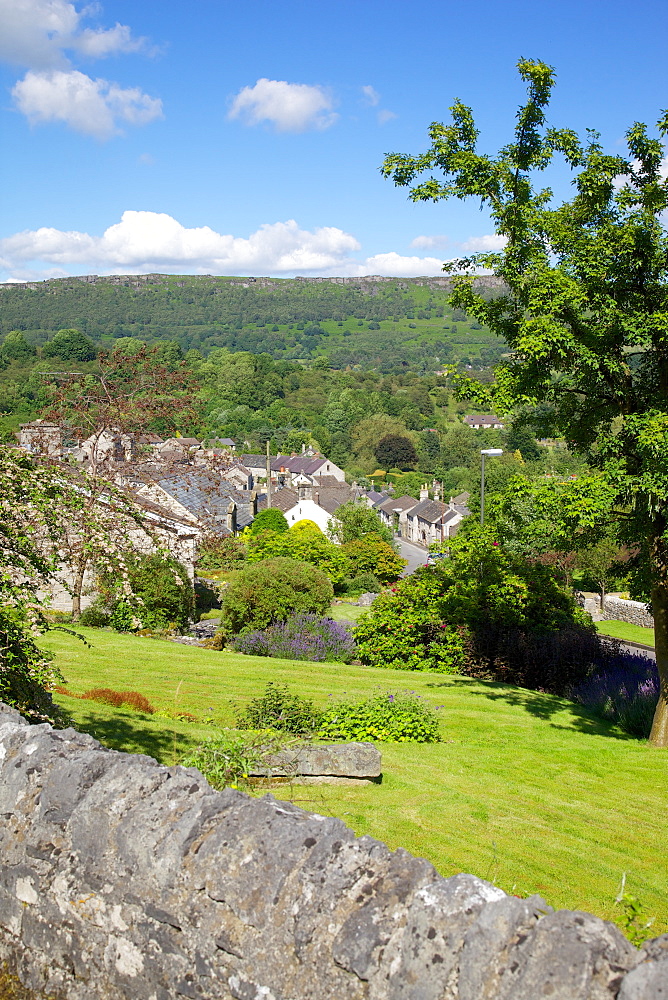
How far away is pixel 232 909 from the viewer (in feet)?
11.1

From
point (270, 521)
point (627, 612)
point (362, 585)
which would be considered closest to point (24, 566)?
point (627, 612)

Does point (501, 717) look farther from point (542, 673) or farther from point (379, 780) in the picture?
point (379, 780)

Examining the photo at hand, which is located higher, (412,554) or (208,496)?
(208,496)

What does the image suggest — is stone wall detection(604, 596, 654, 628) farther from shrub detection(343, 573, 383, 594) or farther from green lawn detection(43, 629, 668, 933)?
green lawn detection(43, 629, 668, 933)

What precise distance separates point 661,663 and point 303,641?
11100 millimetres

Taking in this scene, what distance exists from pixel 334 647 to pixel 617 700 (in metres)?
8.34

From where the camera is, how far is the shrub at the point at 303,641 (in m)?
21.2

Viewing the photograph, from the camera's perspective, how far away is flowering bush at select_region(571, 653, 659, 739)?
14172 mm

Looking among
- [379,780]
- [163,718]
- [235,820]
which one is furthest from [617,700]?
[235,820]

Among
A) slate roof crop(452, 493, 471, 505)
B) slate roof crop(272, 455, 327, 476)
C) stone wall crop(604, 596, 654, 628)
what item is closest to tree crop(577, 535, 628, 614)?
stone wall crop(604, 596, 654, 628)

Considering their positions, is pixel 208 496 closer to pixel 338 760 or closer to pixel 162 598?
pixel 162 598

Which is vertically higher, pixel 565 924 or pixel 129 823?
pixel 565 924

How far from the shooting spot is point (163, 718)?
38.1 feet

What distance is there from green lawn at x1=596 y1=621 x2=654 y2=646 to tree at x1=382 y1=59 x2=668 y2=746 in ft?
75.9
